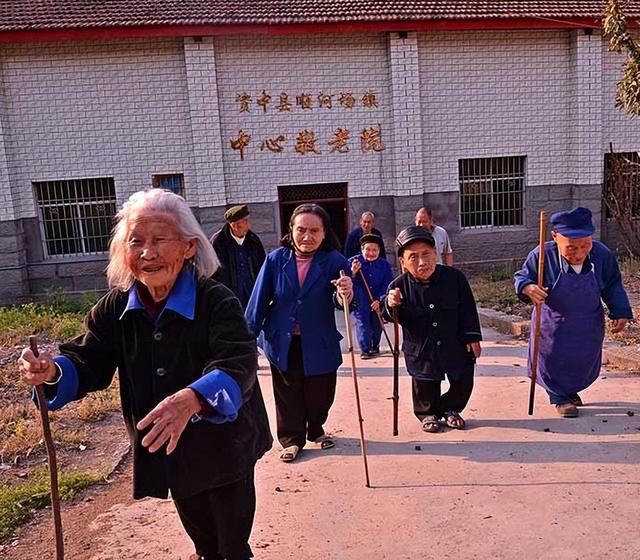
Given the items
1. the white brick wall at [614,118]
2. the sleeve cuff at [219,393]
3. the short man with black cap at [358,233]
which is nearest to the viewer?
the sleeve cuff at [219,393]

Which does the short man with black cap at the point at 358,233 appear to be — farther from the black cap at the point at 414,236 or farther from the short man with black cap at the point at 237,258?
the black cap at the point at 414,236

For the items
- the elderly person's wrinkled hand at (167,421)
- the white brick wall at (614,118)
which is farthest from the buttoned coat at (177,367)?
the white brick wall at (614,118)

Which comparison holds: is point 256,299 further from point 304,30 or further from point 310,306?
point 304,30

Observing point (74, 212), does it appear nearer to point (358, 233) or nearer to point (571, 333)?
point (358, 233)

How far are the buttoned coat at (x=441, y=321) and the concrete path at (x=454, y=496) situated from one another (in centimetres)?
48

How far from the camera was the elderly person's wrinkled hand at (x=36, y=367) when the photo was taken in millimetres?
2204

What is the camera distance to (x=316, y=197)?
39.4 ft

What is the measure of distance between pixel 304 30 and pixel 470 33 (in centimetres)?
297

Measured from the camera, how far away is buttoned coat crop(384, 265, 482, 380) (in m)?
4.48

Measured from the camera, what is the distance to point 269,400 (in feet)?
18.9

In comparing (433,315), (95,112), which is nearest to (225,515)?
(433,315)

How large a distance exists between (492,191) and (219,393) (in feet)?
36.1

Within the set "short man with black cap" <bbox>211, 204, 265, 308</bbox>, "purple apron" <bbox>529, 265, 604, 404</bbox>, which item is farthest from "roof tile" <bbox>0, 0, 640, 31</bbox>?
"purple apron" <bbox>529, 265, 604, 404</bbox>

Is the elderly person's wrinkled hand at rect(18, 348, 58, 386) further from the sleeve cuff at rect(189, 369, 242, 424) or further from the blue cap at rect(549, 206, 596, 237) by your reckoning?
the blue cap at rect(549, 206, 596, 237)
